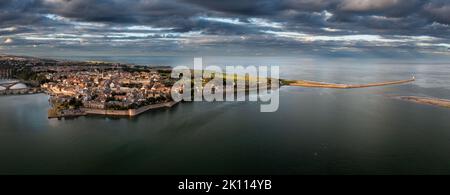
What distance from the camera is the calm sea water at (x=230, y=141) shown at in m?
8.27

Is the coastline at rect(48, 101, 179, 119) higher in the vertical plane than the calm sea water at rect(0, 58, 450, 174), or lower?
higher

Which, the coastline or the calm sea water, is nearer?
the calm sea water

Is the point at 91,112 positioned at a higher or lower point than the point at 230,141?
higher

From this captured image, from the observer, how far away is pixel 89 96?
52.7 ft

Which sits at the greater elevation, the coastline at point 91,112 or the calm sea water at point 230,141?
the coastline at point 91,112

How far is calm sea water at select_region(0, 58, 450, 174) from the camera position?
8266 millimetres

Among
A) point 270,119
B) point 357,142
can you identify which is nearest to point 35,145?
point 270,119

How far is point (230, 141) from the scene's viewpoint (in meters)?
10.3

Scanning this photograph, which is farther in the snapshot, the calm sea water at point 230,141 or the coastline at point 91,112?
the coastline at point 91,112

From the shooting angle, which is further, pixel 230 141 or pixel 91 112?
pixel 91 112
